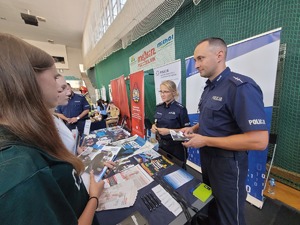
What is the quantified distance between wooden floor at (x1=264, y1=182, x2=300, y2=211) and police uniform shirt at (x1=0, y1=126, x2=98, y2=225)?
2049mm

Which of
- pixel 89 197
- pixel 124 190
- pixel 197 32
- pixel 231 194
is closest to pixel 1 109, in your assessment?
pixel 89 197

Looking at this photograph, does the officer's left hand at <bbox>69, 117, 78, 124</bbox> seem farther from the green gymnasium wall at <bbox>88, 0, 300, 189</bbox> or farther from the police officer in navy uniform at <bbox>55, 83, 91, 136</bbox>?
the green gymnasium wall at <bbox>88, 0, 300, 189</bbox>

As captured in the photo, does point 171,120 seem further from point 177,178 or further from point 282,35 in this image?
point 282,35

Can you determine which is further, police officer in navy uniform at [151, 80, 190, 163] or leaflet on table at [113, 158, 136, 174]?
Result: police officer in navy uniform at [151, 80, 190, 163]

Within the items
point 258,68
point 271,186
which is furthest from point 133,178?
point 271,186

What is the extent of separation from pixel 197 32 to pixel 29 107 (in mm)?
2356

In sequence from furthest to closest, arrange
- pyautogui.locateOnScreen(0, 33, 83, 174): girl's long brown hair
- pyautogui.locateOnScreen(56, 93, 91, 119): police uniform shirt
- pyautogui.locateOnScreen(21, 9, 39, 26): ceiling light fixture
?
pyautogui.locateOnScreen(21, 9, 39, 26): ceiling light fixture
pyautogui.locateOnScreen(56, 93, 91, 119): police uniform shirt
pyautogui.locateOnScreen(0, 33, 83, 174): girl's long brown hair

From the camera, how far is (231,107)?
3.20 ft

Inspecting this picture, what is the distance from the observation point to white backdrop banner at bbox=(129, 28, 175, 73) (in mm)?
2660

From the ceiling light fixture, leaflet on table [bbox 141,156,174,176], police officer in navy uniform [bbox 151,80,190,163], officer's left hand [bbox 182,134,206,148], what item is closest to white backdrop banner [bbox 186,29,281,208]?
police officer in navy uniform [bbox 151,80,190,163]

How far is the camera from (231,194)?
1.01 metres

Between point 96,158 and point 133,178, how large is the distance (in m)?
0.45

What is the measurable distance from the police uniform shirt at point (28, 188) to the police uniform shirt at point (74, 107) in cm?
292

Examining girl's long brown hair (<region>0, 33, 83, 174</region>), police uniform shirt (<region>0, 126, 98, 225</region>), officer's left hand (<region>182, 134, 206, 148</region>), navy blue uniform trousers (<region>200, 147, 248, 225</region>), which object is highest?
girl's long brown hair (<region>0, 33, 83, 174</region>)
